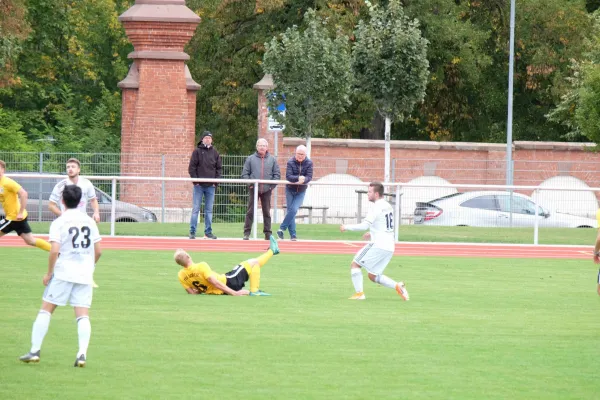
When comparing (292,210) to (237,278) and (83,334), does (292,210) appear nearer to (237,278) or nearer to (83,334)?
(237,278)

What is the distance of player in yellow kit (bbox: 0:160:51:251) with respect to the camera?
54.6 ft

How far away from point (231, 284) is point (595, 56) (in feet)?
80.0

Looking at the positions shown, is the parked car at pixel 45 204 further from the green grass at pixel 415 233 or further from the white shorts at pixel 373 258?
the white shorts at pixel 373 258

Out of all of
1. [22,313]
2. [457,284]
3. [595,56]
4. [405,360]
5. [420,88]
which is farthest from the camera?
[595,56]

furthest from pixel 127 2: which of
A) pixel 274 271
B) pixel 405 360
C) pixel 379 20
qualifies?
pixel 405 360

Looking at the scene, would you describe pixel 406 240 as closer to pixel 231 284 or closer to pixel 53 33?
pixel 231 284

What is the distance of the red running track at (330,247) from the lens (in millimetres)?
23234

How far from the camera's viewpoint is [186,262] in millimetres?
14609

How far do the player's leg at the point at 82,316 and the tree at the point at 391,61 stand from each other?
22590 mm

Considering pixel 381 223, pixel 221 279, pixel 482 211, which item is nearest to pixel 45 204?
pixel 482 211

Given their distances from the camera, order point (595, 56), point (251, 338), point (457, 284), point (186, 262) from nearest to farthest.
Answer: point (251, 338)
point (186, 262)
point (457, 284)
point (595, 56)

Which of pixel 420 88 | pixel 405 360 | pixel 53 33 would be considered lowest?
pixel 405 360

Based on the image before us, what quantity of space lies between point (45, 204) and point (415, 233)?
8.06 meters

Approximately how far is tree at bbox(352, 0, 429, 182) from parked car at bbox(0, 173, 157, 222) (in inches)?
311
